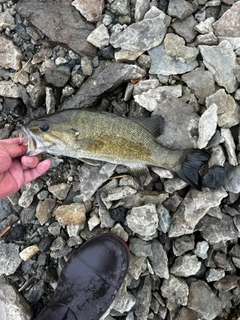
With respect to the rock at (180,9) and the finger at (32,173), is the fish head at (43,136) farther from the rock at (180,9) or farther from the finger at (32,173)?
the rock at (180,9)

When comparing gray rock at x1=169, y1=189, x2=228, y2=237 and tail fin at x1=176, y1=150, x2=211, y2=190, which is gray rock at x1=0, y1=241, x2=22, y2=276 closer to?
gray rock at x1=169, y1=189, x2=228, y2=237

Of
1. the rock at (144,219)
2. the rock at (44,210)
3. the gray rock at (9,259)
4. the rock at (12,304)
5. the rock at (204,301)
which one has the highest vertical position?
the rock at (144,219)

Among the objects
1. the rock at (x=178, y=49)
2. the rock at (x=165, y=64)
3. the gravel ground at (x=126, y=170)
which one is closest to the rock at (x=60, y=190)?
the gravel ground at (x=126, y=170)

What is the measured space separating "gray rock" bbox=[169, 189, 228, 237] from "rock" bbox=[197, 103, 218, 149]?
1.81 feet

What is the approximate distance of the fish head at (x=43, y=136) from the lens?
12.3 feet

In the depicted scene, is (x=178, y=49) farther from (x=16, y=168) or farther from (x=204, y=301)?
(x=204, y=301)

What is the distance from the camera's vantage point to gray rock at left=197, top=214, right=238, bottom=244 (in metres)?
3.99

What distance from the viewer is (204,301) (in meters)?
4.03

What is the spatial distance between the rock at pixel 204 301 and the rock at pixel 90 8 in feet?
11.2

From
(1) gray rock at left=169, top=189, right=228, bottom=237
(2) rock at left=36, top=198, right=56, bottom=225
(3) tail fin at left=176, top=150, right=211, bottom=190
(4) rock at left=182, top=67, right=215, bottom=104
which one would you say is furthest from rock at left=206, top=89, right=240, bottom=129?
(2) rock at left=36, top=198, right=56, bottom=225

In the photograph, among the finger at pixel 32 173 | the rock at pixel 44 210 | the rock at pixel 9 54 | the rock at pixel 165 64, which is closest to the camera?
the finger at pixel 32 173

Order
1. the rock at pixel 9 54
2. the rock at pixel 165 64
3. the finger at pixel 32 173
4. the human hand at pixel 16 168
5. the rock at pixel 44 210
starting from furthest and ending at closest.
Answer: the rock at pixel 9 54
the rock at pixel 44 210
the rock at pixel 165 64
the finger at pixel 32 173
the human hand at pixel 16 168

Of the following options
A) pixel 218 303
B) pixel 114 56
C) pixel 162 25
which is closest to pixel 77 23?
pixel 114 56

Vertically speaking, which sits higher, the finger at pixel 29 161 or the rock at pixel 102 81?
the rock at pixel 102 81
